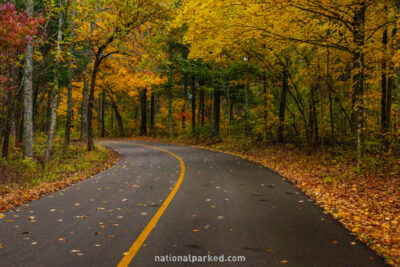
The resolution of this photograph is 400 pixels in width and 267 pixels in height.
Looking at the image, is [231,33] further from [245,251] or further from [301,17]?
[245,251]

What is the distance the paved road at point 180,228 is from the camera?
437 centimetres

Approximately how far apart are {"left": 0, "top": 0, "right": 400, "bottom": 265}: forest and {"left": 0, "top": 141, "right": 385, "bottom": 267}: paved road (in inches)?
35.5

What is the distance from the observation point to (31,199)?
7887 mm

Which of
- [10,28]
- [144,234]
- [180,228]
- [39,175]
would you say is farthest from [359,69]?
[39,175]

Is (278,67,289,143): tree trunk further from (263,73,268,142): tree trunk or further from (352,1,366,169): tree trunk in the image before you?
(352,1,366,169): tree trunk

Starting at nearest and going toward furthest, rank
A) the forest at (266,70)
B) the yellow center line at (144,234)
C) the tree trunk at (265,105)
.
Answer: the yellow center line at (144,234) < the forest at (266,70) < the tree trunk at (265,105)

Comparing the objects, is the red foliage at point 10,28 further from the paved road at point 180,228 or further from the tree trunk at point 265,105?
the tree trunk at point 265,105

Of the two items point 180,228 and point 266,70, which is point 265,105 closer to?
point 266,70

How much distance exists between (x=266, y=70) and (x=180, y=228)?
1549cm

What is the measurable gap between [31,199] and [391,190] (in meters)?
9.38

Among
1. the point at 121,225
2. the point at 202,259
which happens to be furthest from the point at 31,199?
the point at 202,259

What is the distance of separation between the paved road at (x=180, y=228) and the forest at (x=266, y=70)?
0.90 metres

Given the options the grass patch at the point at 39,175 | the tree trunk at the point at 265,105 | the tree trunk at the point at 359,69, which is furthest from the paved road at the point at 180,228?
the tree trunk at the point at 265,105

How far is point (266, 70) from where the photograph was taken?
19281mm
